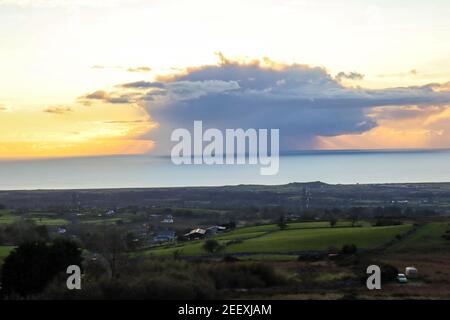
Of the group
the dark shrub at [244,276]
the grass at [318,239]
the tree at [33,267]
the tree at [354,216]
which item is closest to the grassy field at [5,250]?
the tree at [33,267]

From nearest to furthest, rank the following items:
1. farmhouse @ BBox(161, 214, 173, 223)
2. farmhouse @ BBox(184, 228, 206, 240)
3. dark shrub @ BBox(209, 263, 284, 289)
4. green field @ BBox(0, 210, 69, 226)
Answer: dark shrub @ BBox(209, 263, 284, 289)
farmhouse @ BBox(184, 228, 206, 240)
green field @ BBox(0, 210, 69, 226)
farmhouse @ BBox(161, 214, 173, 223)

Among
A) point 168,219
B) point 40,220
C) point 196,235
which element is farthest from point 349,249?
point 40,220

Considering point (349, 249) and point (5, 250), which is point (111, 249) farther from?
point (349, 249)

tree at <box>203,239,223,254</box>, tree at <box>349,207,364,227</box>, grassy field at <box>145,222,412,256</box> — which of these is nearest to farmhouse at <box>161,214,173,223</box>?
tree at <box>349,207,364,227</box>

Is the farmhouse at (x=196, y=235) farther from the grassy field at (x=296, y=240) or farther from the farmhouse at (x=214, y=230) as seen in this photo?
the grassy field at (x=296, y=240)

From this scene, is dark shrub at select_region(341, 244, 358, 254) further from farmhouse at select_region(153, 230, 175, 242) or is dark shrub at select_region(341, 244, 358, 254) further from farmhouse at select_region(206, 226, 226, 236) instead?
farmhouse at select_region(153, 230, 175, 242)

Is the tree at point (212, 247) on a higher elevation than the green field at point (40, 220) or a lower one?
lower
